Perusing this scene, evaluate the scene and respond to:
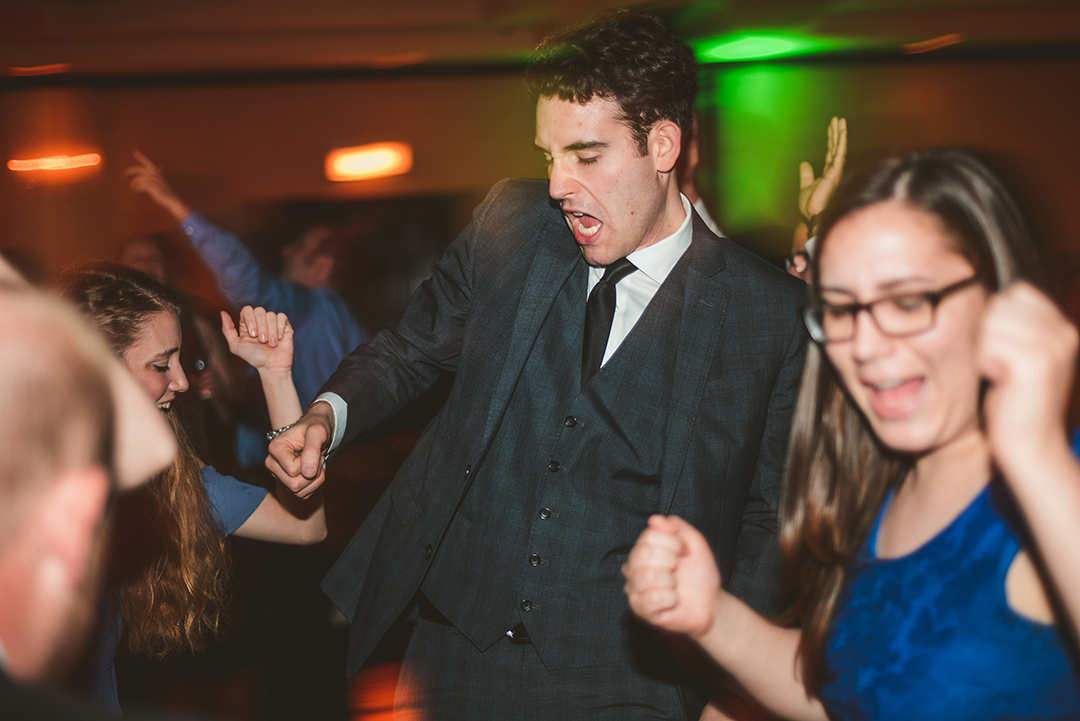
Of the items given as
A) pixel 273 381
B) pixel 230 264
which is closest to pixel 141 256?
pixel 230 264

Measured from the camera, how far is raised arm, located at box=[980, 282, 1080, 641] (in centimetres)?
74

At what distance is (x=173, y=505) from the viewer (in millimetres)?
1908

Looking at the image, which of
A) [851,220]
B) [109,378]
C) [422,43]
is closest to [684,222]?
[851,220]

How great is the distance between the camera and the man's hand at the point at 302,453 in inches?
62.6

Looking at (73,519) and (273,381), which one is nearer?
(73,519)

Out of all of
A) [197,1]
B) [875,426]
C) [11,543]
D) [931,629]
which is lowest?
[931,629]

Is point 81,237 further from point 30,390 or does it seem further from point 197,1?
point 30,390

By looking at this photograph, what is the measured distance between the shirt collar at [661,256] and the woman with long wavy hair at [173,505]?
35.7 inches

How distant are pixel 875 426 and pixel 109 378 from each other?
0.86 meters

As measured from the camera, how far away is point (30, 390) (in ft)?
1.86

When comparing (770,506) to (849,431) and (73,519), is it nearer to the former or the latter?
(849,431)

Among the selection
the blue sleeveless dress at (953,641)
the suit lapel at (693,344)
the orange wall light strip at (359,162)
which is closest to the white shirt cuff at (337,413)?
the suit lapel at (693,344)

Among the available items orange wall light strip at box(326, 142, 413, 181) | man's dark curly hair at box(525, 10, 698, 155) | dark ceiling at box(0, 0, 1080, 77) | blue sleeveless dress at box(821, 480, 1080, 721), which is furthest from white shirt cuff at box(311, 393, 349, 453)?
orange wall light strip at box(326, 142, 413, 181)

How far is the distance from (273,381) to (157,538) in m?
0.45
